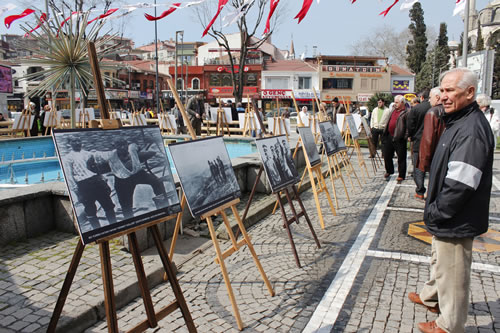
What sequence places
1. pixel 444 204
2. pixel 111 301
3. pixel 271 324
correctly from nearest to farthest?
pixel 111 301 < pixel 444 204 < pixel 271 324

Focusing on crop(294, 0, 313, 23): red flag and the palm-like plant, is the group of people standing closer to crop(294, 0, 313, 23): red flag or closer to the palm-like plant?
crop(294, 0, 313, 23): red flag

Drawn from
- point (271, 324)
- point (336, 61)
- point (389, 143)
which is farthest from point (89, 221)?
point (336, 61)

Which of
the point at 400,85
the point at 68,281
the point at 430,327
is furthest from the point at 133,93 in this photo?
the point at 430,327

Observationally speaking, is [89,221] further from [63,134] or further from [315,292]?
[315,292]

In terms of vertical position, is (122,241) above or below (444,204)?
below

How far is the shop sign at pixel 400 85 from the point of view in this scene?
54781mm

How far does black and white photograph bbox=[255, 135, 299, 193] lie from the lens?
4.37 m

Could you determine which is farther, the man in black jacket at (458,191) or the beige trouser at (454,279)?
the beige trouser at (454,279)

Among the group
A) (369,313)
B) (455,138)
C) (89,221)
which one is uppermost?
(455,138)

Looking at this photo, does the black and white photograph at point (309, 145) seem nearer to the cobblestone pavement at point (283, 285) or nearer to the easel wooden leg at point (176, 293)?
the cobblestone pavement at point (283, 285)

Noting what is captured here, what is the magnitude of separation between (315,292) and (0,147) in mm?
12191

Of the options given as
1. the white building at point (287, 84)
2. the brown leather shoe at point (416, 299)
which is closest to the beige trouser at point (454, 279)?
the brown leather shoe at point (416, 299)

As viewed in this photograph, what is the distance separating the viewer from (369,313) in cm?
327

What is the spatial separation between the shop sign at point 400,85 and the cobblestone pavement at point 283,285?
5395 cm
